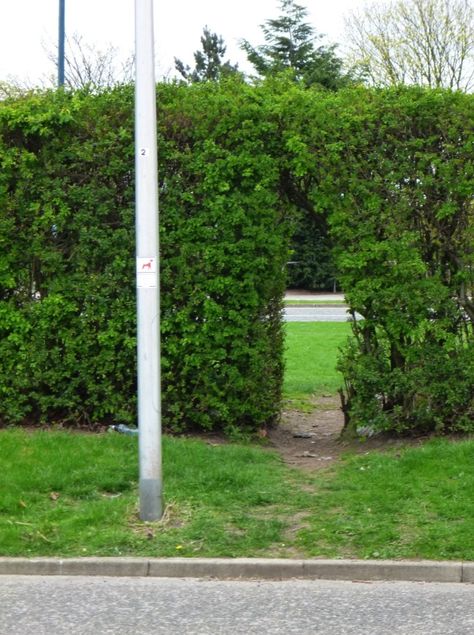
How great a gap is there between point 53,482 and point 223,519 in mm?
1568

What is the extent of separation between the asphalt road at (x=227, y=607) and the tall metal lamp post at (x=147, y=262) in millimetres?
1054

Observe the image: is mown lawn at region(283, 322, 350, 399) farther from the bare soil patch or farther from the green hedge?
the green hedge

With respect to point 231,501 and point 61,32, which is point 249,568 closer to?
point 231,501

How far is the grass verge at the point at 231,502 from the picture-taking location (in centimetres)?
654

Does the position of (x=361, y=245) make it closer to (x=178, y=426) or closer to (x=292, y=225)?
(x=292, y=225)

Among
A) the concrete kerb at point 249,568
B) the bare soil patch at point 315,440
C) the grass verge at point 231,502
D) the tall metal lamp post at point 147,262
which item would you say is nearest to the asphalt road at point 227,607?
the concrete kerb at point 249,568

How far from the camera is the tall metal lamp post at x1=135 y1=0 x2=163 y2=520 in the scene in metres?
6.96

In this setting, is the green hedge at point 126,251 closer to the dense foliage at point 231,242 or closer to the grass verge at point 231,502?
the dense foliage at point 231,242

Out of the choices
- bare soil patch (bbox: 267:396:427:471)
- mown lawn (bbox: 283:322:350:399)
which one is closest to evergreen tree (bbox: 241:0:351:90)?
mown lawn (bbox: 283:322:350:399)

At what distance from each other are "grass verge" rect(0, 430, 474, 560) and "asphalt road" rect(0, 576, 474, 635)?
350mm

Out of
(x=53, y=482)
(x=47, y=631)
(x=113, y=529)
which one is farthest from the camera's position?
(x=53, y=482)

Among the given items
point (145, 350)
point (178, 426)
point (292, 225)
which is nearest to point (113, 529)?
point (145, 350)

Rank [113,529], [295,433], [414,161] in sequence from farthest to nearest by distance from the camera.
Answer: [295,433]
[414,161]
[113,529]

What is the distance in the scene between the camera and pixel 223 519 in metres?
6.96
